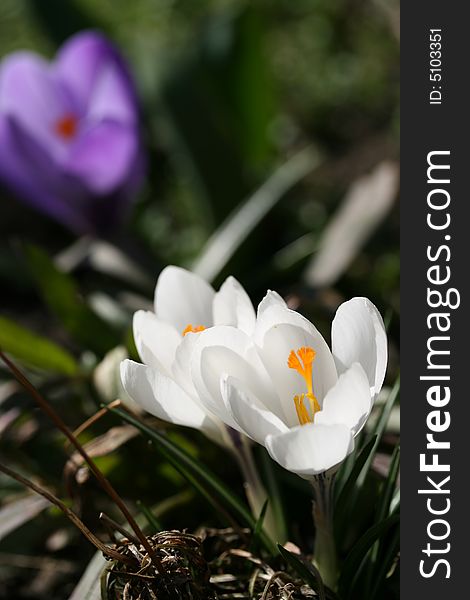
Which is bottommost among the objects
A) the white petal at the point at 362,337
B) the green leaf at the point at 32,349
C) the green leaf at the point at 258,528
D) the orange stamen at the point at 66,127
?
the green leaf at the point at 258,528

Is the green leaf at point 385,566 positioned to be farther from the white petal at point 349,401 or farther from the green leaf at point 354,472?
the white petal at point 349,401

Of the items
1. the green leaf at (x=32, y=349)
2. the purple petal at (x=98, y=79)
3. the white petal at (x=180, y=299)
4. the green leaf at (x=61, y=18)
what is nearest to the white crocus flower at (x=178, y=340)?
the white petal at (x=180, y=299)

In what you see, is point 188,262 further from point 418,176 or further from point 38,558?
point 418,176

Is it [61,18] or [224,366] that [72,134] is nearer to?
[61,18]

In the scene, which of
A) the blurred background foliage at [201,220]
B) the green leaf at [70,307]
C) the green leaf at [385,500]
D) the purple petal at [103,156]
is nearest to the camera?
the green leaf at [385,500]

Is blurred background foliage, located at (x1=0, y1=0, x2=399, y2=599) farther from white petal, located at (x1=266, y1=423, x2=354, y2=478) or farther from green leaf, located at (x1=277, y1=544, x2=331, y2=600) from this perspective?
white petal, located at (x1=266, y1=423, x2=354, y2=478)

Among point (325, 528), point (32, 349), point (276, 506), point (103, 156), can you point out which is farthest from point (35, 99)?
point (325, 528)
